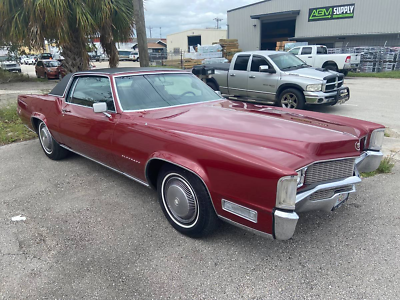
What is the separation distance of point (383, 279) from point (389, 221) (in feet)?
3.20

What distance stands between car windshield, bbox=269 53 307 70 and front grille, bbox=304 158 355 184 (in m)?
6.82

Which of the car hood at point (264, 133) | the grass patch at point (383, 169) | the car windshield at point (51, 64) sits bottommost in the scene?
the grass patch at point (383, 169)

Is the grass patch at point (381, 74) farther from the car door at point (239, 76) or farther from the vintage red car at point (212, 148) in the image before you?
the vintage red car at point (212, 148)

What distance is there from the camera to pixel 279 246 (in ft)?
9.17

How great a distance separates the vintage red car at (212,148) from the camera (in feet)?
7.41

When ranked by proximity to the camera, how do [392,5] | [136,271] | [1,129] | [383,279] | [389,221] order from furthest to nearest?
[392,5]
[1,129]
[389,221]
[136,271]
[383,279]

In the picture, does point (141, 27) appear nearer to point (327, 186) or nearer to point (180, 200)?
point (180, 200)

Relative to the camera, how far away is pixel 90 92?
4117 millimetres

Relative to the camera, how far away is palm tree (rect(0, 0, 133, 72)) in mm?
8172

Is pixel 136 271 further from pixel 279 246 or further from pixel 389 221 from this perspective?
pixel 389 221

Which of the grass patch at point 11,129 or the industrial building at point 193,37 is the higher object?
the industrial building at point 193,37

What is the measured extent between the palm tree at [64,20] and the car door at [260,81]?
440 cm

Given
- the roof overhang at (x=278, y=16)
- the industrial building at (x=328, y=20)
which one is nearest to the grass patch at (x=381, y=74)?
the industrial building at (x=328, y=20)

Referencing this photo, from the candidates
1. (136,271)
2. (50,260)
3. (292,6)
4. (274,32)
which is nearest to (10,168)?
(50,260)
